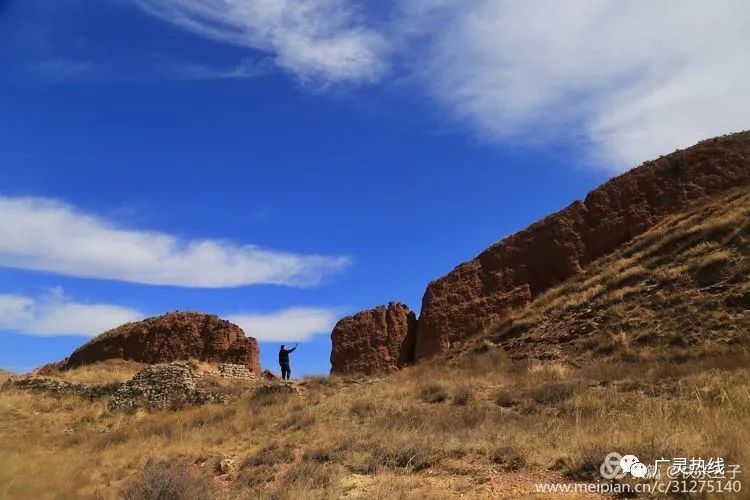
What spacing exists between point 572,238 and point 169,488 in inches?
866

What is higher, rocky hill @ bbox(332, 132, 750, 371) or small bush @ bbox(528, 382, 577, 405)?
rocky hill @ bbox(332, 132, 750, 371)

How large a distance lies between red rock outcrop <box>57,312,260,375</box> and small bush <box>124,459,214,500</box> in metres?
21.6

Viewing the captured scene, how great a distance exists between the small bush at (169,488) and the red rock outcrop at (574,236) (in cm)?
1796

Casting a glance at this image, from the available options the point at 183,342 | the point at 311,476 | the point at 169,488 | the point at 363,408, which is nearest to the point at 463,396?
the point at 363,408

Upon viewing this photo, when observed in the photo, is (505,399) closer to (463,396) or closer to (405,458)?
(463,396)

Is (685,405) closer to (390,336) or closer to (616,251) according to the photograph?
(616,251)

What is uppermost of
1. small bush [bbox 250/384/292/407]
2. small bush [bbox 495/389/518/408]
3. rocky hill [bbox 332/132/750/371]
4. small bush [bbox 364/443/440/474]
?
rocky hill [bbox 332/132/750/371]

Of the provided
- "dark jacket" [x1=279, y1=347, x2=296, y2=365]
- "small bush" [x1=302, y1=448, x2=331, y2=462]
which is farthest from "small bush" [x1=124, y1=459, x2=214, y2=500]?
"dark jacket" [x1=279, y1=347, x2=296, y2=365]

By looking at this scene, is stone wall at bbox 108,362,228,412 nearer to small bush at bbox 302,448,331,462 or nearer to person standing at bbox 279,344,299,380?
person standing at bbox 279,344,299,380

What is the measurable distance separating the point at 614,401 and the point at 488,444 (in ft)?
10.5

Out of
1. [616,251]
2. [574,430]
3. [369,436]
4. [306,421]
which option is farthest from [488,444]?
[616,251]

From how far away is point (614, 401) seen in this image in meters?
10.3

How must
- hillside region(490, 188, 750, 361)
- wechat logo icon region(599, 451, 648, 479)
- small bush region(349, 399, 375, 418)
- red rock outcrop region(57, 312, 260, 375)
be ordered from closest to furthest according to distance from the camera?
wechat logo icon region(599, 451, 648, 479) → small bush region(349, 399, 375, 418) → hillside region(490, 188, 750, 361) → red rock outcrop region(57, 312, 260, 375)

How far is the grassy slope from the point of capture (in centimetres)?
757
